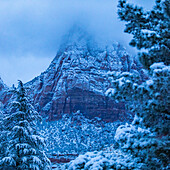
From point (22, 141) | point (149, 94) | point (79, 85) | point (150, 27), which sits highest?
point (79, 85)

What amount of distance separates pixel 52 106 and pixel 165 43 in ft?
299

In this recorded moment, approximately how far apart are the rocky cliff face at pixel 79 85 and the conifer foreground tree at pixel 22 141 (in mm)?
74715

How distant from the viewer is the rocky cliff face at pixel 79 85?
96.5 metres

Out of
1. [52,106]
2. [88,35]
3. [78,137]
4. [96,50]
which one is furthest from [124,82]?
[88,35]

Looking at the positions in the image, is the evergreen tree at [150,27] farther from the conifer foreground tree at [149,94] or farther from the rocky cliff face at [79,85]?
the rocky cliff face at [79,85]

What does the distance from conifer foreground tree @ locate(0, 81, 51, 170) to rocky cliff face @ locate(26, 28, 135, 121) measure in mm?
74715

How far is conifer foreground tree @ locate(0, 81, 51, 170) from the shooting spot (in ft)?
41.0

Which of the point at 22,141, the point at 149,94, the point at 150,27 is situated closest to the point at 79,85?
the point at 22,141

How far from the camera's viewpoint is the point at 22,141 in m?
13.4

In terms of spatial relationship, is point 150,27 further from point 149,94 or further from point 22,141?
point 22,141

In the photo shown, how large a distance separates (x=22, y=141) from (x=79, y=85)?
86.6 meters

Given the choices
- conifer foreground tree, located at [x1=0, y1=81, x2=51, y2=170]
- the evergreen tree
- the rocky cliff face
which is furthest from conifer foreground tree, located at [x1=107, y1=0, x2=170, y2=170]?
the rocky cliff face

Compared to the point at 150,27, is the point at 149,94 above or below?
below

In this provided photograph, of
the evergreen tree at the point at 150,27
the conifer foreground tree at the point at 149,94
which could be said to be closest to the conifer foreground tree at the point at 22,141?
the conifer foreground tree at the point at 149,94
